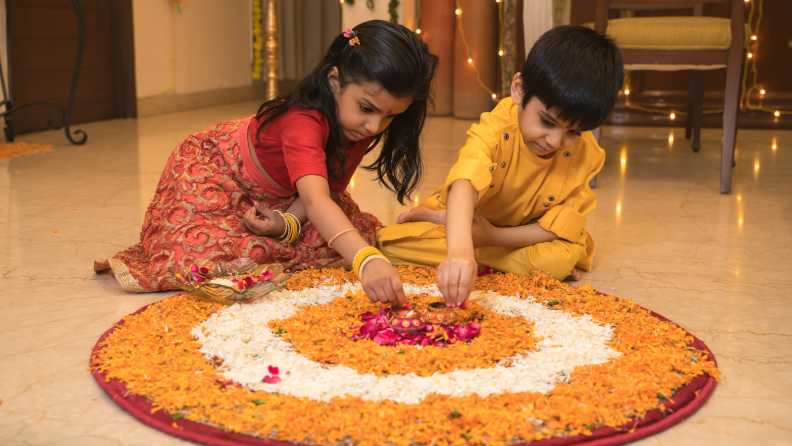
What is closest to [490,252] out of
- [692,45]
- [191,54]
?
[692,45]

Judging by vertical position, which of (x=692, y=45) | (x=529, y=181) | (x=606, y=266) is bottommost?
(x=606, y=266)

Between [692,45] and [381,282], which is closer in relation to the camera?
[381,282]

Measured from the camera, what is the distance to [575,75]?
1.17 meters

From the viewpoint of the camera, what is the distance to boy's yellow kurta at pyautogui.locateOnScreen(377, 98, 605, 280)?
4.49 feet

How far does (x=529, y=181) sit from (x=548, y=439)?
74 cm

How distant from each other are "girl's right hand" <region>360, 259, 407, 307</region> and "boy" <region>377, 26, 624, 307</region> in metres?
0.08

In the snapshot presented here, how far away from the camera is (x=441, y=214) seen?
1.51m

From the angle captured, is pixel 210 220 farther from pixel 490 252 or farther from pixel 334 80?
pixel 490 252

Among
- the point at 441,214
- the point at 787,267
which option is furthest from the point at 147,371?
the point at 787,267

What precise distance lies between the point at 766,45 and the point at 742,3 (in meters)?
1.94

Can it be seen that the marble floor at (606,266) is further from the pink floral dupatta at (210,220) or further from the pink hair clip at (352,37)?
the pink hair clip at (352,37)

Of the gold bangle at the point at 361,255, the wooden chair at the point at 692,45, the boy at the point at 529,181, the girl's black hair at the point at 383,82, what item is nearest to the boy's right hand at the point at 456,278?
the boy at the point at 529,181

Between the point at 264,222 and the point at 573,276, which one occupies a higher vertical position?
the point at 264,222

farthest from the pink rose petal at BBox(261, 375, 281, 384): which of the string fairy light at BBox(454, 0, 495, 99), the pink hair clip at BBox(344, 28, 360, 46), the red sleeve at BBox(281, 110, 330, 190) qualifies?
the string fairy light at BBox(454, 0, 495, 99)
